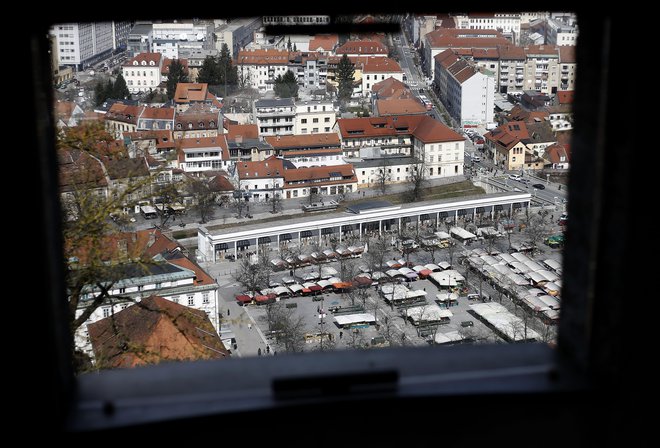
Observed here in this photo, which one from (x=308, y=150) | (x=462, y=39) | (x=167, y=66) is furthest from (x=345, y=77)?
(x=308, y=150)

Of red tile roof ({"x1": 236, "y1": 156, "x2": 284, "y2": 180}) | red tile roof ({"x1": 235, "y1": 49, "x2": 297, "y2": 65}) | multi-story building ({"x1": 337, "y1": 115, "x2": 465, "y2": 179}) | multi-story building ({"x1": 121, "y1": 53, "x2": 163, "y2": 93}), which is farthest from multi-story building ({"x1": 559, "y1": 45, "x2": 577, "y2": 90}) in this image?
red tile roof ({"x1": 236, "y1": 156, "x2": 284, "y2": 180})

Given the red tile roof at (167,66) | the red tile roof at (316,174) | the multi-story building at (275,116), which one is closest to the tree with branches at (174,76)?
the red tile roof at (167,66)

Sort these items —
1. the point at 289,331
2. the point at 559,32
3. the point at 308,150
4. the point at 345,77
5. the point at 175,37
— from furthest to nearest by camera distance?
the point at 559,32
the point at 175,37
the point at 345,77
the point at 308,150
the point at 289,331

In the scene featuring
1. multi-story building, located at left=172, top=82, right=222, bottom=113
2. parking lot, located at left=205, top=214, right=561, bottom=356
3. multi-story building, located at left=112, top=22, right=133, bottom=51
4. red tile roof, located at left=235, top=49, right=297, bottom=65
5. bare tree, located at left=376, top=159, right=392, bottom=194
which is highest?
multi-story building, located at left=112, top=22, right=133, bottom=51

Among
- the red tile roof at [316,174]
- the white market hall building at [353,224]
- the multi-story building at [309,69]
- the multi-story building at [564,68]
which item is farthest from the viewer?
the multi-story building at [564,68]

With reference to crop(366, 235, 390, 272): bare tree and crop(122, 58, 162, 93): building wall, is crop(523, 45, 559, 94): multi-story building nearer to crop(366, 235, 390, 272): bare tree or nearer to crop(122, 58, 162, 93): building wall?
crop(122, 58, 162, 93): building wall

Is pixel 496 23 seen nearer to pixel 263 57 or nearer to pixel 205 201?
pixel 263 57

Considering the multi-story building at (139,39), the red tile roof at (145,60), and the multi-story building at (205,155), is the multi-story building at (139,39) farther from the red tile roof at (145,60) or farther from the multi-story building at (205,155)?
the multi-story building at (205,155)

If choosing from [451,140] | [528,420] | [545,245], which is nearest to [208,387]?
[528,420]
